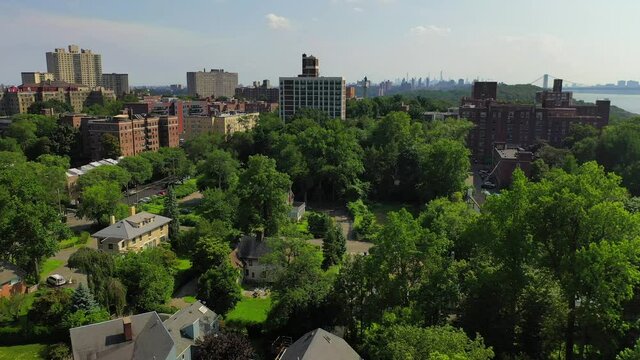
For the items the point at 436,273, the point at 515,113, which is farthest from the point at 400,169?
the point at 436,273

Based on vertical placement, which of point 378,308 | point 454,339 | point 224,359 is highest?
point 454,339

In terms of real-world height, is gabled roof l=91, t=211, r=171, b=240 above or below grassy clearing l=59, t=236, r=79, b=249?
above

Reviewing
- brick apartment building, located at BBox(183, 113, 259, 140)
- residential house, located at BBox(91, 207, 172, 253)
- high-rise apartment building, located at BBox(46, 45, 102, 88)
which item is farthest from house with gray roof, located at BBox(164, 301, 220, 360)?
high-rise apartment building, located at BBox(46, 45, 102, 88)

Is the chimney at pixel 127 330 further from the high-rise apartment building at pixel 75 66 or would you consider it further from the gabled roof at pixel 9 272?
the high-rise apartment building at pixel 75 66

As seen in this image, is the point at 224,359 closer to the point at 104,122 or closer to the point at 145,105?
the point at 104,122

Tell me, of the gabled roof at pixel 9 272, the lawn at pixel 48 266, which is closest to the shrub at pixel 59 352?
the gabled roof at pixel 9 272

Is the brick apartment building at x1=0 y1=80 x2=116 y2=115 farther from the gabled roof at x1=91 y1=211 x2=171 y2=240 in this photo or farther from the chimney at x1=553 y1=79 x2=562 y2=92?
the chimney at x1=553 y1=79 x2=562 y2=92
